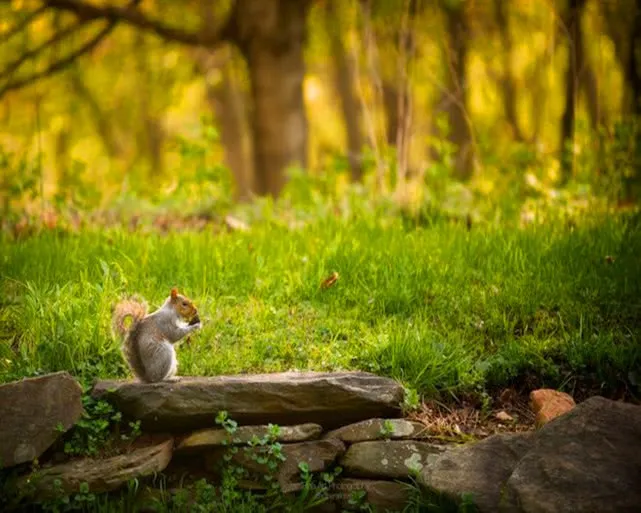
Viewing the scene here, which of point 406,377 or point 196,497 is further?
point 406,377

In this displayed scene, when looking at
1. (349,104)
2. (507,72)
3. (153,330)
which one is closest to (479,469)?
(153,330)

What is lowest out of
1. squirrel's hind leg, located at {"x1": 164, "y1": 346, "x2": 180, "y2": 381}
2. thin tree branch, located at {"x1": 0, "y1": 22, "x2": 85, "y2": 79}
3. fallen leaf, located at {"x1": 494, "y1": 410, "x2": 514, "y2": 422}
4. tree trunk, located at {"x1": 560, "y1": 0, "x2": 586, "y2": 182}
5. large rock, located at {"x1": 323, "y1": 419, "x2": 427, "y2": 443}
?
fallen leaf, located at {"x1": 494, "y1": 410, "x2": 514, "y2": 422}

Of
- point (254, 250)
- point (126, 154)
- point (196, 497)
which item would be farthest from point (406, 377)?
point (126, 154)

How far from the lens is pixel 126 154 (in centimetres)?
2578

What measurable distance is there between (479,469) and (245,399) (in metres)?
1.18

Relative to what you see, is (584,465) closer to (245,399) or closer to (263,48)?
(245,399)

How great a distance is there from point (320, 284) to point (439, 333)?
890mm

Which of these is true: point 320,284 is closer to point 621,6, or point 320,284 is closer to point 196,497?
point 196,497

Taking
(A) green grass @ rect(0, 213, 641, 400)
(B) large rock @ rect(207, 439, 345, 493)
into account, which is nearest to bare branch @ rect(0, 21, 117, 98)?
(A) green grass @ rect(0, 213, 641, 400)

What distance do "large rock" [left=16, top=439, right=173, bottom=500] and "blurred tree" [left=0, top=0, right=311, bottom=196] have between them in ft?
20.6

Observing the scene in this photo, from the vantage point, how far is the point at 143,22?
9.70m

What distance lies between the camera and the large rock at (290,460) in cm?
384

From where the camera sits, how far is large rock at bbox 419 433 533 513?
3512mm

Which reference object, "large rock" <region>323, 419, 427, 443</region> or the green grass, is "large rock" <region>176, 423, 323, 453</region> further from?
the green grass
